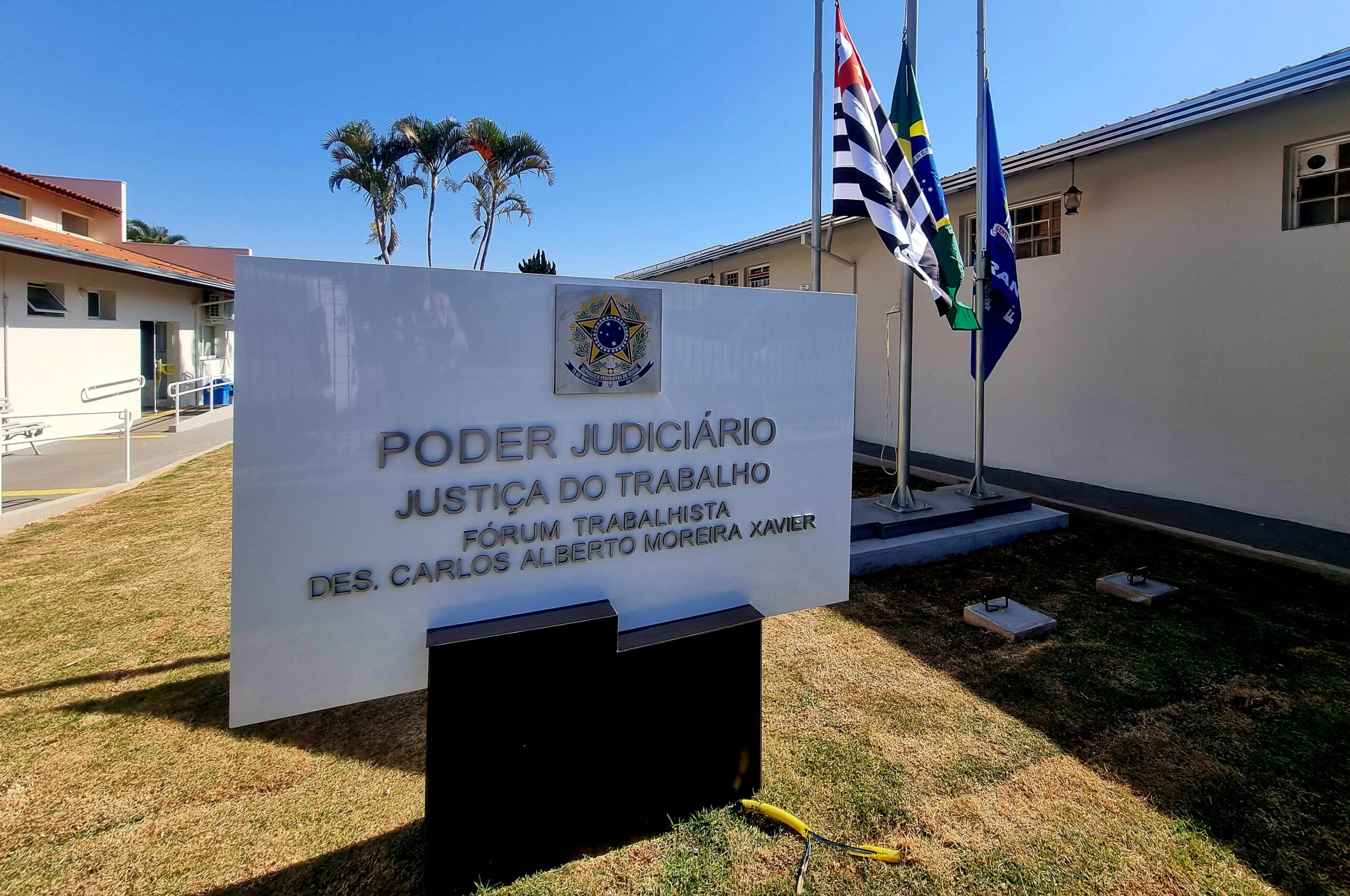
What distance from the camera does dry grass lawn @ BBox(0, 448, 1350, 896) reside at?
6.88ft

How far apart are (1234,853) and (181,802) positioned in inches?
150

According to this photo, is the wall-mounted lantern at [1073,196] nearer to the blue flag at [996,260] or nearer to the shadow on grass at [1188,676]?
the blue flag at [996,260]

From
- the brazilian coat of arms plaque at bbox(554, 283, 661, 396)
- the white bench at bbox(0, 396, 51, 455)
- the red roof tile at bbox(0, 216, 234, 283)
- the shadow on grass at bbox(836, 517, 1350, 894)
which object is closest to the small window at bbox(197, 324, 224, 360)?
the red roof tile at bbox(0, 216, 234, 283)

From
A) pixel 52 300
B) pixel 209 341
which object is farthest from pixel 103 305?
pixel 209 341

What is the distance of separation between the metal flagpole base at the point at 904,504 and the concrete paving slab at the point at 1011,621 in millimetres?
1507

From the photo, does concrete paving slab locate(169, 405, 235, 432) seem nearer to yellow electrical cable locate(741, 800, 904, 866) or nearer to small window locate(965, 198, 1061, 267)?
yellow electrical cable locate(741, 800, 904, 866)

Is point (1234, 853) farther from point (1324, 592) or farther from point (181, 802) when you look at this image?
point (181, 802)

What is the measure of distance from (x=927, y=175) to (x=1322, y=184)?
3622mm

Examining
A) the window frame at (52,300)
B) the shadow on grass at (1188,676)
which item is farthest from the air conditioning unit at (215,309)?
the shadow on grass at (1188,676)

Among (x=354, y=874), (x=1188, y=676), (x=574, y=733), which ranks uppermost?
(x=574, y=733)

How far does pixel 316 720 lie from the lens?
9.98 feet

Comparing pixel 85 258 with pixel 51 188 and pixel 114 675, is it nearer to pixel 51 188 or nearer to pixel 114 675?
pixel 51 188

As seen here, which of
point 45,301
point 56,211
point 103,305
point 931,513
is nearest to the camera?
point 931,513

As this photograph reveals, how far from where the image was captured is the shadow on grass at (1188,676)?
2.35m
